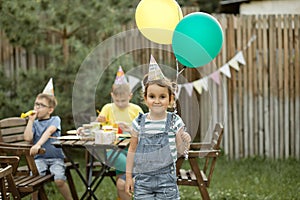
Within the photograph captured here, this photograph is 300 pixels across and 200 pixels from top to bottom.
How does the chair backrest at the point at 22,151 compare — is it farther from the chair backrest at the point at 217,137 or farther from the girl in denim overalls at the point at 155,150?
the chair backrest at the point at 217,137

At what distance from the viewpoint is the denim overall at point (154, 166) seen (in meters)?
3.80

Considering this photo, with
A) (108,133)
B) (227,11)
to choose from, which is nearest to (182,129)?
(108,133)

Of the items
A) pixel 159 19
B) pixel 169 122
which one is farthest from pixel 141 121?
pixel 159 19

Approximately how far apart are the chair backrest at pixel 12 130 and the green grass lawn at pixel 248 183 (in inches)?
31.8

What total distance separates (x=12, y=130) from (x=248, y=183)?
267 centimetres

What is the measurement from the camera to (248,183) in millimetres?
6324

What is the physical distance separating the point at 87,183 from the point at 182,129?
1440 millimetres

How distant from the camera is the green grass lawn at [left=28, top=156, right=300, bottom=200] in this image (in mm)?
5840

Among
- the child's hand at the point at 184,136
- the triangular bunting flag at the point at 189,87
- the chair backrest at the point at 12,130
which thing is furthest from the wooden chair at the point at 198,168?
the triangular bunting flag at the point at 189,87

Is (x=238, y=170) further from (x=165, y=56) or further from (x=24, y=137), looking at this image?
(x=24, y=137)

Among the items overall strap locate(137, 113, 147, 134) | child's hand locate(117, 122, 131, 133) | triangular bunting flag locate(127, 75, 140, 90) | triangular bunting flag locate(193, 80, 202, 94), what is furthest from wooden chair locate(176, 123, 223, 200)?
triangular bunting flag locate(193, 80, 202, 94)

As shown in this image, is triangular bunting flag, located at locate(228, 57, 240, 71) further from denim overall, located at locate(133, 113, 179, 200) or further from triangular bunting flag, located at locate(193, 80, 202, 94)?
denim overall, located at locate(133, 113, 179, 200)

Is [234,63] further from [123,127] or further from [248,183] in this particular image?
[123,127]

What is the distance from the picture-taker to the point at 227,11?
11594mm
